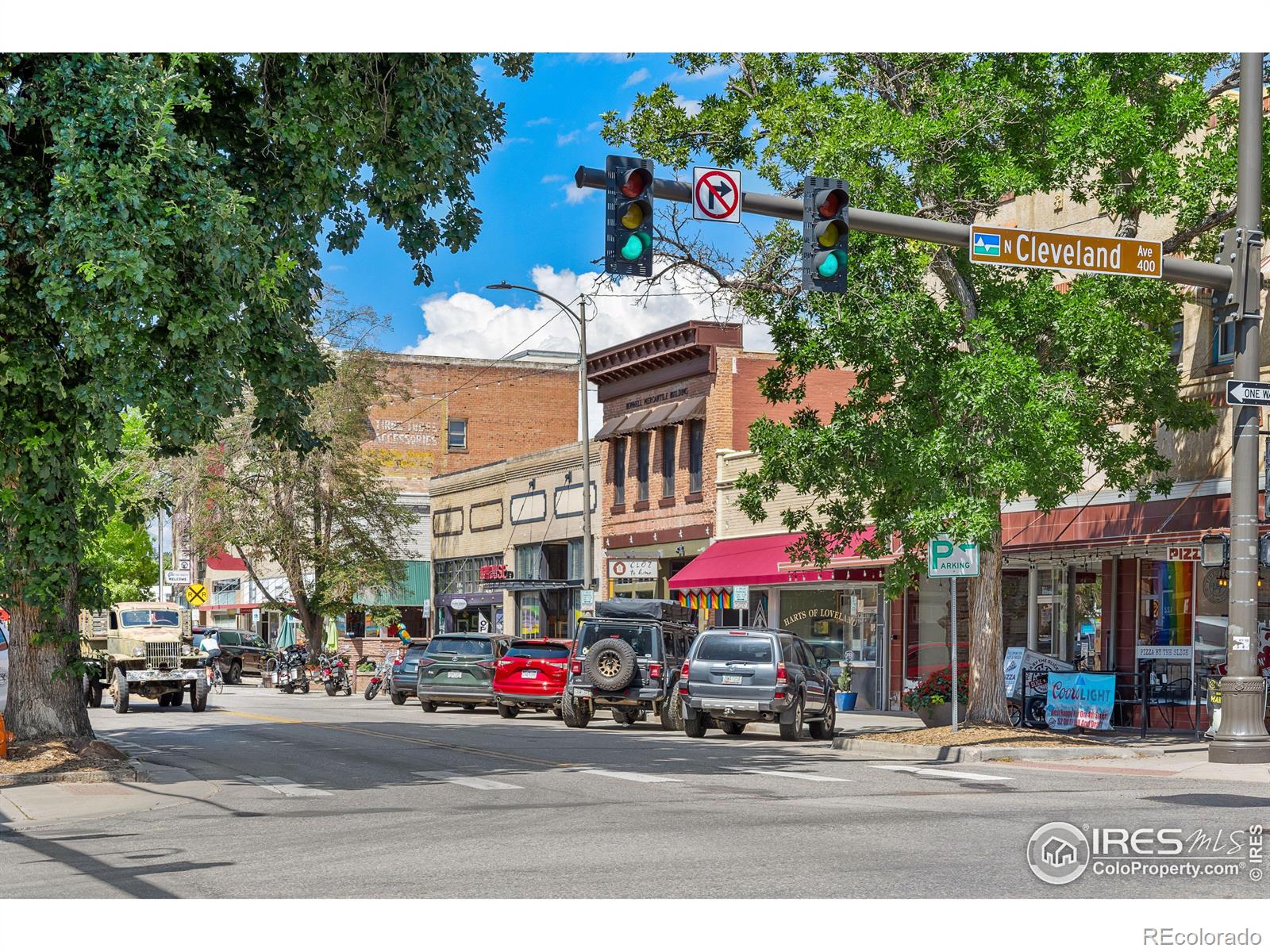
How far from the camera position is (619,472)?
47.2 meters

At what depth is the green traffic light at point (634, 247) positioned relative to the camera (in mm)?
15148

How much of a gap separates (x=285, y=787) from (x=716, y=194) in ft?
26.0

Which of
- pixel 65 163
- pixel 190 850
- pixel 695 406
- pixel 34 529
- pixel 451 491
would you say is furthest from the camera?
pixel 451 491

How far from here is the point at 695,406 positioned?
4172cm

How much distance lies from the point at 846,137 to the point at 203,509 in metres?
33.5

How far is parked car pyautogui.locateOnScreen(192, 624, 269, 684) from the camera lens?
53125mm

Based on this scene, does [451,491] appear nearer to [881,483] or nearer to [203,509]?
[203,509]

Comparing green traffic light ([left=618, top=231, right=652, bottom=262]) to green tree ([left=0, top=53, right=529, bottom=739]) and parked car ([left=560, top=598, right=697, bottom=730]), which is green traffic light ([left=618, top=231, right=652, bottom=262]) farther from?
parked car ([left=560, top=598, right=697, bottom=730])

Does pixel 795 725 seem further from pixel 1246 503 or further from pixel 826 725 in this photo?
pixel 1246 503

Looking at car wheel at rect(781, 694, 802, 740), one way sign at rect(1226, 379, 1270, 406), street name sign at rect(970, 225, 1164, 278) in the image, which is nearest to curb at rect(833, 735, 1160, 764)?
car wheel at rect(781, 694, 802, 740)

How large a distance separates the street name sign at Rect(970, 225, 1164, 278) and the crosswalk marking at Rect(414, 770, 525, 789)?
7.56 metres

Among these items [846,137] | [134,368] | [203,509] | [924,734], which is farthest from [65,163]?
[203,509]

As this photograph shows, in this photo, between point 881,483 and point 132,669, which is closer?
point 881,483

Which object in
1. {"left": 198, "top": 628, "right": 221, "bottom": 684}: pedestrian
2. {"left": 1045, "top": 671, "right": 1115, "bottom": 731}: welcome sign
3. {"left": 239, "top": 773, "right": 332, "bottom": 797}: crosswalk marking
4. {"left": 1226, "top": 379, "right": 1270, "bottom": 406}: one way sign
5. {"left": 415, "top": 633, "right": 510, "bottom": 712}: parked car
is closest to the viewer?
{"left": 239, "top": 773, "right": 332, "bottom": 797}: crosswalk marking
